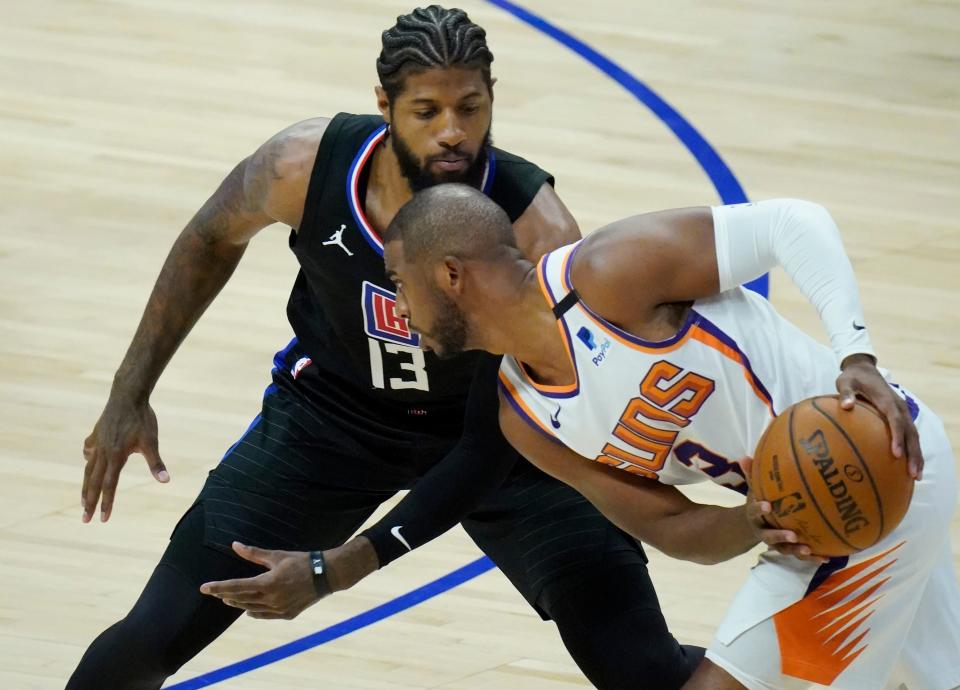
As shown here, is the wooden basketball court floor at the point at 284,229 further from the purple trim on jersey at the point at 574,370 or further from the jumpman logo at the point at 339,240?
the purple trim on jersey at the point at 574,370

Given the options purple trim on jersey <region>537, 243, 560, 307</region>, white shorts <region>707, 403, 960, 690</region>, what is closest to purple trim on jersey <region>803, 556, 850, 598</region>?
white shorts <region>707, 403, 960, 690</region>

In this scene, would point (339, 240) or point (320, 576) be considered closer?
point (320, 576)

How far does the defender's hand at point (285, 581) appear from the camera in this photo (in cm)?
401

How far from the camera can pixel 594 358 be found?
3.79m

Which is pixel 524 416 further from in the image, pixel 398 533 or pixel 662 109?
pixel 662 109

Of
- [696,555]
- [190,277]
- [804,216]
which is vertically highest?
[804,216]

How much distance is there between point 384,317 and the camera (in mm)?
4461

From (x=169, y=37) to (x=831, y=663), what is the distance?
7137mm

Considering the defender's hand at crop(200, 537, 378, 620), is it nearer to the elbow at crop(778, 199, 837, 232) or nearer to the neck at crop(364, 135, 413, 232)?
the neck at crop(364, 135, 413, 232)

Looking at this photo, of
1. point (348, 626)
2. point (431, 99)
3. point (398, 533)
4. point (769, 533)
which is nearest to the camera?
point (769, 533)

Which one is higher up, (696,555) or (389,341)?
(389,341)

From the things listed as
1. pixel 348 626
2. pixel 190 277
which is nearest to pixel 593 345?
pixel 190 277

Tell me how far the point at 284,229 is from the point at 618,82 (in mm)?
2393

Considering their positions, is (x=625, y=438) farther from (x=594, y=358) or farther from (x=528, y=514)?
(x=528, y=514)
